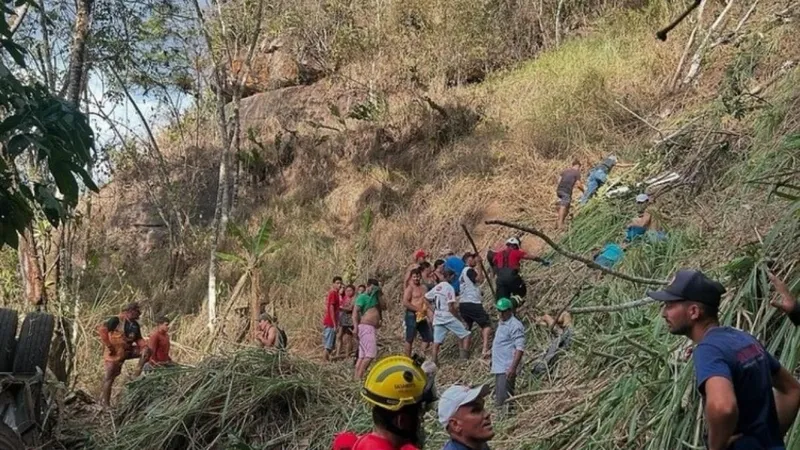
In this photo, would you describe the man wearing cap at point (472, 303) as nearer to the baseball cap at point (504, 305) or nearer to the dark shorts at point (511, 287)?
the dark shorts at point (511, 287)

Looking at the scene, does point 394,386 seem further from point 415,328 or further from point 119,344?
point 119,344

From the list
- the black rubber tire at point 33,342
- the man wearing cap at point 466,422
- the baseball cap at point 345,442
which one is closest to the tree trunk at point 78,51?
the black rubber tire at point 33,342

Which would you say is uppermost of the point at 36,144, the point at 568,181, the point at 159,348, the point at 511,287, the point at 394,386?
the point at 36,144

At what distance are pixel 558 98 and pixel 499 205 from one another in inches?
126

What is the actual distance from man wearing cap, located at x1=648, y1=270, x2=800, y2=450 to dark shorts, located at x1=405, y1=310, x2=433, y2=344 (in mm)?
8273

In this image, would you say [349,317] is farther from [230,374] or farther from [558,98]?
[558,98]

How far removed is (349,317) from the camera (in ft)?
41.9

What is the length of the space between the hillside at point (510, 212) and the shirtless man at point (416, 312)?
21.8 inches

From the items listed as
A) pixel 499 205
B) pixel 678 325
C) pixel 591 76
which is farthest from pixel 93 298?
pixel 678 325

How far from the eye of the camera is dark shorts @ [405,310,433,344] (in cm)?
1155

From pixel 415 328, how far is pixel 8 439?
5.68 meters

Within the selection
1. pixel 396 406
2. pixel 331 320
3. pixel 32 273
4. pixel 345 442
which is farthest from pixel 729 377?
pixel 32 273

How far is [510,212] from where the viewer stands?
52.4 ft

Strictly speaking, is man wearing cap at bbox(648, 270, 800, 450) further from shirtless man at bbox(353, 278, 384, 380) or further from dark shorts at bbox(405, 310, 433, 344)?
dark shorts at bbox(405, 310, 433, 344)
